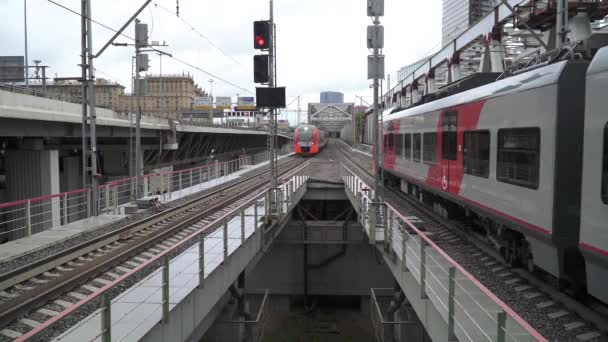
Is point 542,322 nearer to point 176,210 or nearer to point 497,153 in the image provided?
point 497,153

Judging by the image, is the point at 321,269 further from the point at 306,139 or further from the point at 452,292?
the point at 306,139

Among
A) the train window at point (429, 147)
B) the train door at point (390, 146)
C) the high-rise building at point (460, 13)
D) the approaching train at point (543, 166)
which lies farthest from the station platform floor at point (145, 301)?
the high-rise building at point (460, 13)

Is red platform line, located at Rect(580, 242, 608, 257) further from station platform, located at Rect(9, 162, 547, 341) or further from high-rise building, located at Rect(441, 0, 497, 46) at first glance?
high-rise building, located at Rect(441, 0, 497, 46)

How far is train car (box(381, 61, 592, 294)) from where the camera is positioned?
691 cm

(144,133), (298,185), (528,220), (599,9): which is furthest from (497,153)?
(144,133)

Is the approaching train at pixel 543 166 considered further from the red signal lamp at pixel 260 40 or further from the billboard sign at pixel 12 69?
the billboard sign at pixel 12 69

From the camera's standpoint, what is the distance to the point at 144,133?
98.1 feet

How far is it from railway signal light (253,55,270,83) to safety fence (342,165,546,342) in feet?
13.1

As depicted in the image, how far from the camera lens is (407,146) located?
17.3 meters

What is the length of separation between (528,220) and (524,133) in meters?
1.34

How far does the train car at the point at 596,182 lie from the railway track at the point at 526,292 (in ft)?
1.99

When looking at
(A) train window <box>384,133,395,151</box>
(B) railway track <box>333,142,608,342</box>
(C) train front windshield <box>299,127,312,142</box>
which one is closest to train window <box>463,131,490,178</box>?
(B) railway track <box>333,142,608,342</box>

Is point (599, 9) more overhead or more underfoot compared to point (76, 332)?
more overhead

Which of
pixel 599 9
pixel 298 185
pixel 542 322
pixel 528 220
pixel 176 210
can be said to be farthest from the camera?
pixel 298 185
